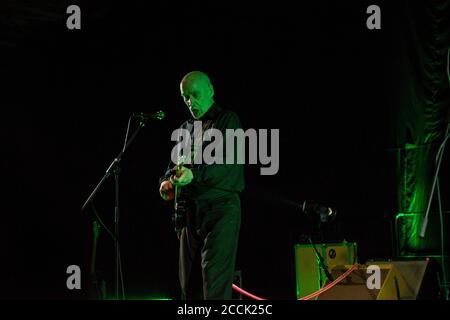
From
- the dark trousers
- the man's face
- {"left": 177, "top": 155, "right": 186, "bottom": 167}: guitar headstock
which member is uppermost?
the man's face

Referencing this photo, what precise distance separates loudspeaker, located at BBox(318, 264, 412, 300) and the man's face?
193 centimetres

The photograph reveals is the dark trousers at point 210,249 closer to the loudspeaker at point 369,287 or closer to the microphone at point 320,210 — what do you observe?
the loudspeaker at point 369,287

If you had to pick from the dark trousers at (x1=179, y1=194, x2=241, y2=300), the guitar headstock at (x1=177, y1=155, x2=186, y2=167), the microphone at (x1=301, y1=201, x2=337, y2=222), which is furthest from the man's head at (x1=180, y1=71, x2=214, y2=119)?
the microphone at (x1=301, y1=201, x2=337, y2=222)

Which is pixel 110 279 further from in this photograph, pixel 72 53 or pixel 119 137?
pixel 72 53

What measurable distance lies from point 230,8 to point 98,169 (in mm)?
2531

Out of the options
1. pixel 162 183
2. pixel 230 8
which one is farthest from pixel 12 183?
pixel 162 183

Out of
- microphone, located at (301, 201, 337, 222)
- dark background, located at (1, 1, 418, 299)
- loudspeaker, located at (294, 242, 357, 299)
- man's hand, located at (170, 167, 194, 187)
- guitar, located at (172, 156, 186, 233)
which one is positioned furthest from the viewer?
dark background, located at (1, 1, 418, 299)

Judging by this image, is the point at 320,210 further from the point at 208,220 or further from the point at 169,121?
the point at 169,121

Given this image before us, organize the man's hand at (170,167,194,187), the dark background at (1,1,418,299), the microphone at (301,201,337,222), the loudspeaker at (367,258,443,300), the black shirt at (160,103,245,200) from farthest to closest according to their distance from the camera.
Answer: the dark background at (1,1,418,299) → the microphone at (301,201,337,222) → the loudspeaker at (367,258,443,300) → the black shirt at (160,103,245,200) → the man's hand at (170,167,194,187)

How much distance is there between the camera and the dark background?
566cm

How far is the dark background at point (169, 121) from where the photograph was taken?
5.66 meters

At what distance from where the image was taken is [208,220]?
3.58m

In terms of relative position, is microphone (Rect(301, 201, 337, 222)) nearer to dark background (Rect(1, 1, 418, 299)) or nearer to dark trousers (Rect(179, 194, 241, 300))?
dark background (Rect(1, 1, 418, 299))

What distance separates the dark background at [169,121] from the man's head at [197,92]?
2323 millimetres
